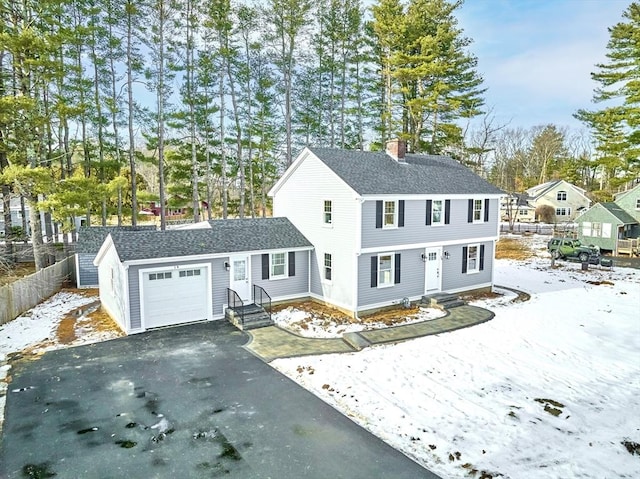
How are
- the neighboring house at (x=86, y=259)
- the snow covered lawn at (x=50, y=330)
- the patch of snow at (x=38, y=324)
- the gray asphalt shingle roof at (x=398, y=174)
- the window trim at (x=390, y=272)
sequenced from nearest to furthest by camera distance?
the snow covered lawn at (x=50, y=330)
the patch of snow at (x=38, y=324)
the gray asphalt shingle roof at (x=398, y=174)
the window trim at (x=390, y=272)
the neighboring house at (x=86, y=259)

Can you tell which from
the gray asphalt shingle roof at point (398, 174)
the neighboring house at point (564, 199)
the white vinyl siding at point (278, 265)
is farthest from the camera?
the neighboring house at point (564, 199)

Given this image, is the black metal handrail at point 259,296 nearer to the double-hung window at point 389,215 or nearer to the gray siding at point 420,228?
the gray siding at point 420,228

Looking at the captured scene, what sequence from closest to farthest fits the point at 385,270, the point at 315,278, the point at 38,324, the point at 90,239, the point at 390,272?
the point at 38,324 < the point at 385,270 < the point at 390,272 < the point at 315,278 < the point at 90,239

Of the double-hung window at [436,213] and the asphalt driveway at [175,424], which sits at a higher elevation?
the double-hung window at [436,213]

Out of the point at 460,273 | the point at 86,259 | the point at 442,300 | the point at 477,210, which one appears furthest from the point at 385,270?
the point at 86,259

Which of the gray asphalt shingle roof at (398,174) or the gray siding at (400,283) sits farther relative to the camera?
the gray asphalt shingle roof at (398,174)

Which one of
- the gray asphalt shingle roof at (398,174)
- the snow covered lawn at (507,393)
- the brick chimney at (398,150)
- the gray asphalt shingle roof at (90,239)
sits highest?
the brick chimney at (398,150)

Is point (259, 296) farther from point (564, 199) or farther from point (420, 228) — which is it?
point (564, 199)

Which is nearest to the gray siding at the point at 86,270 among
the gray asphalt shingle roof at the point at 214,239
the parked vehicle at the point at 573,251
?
the gray asphalt shingle roof at the point at 214,239
